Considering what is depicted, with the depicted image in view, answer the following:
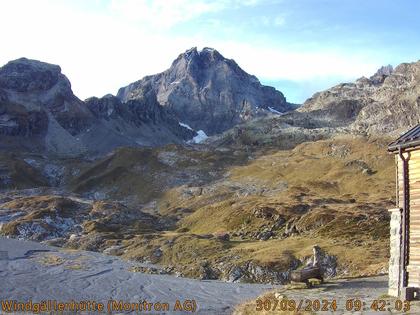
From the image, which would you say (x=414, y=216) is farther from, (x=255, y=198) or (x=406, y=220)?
(x=255, y=198)

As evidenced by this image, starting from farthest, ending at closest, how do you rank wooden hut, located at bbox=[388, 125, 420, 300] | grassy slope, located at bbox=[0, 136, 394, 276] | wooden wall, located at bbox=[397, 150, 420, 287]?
grassy slope, located at bbox=[0, 136, 394, 276] < wooden hut, located at bbox=[388, 125, 420, 300] < wooden wall, located at bbox=[397, 150, 420, 287]

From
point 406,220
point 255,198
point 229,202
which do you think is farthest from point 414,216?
point 255,198

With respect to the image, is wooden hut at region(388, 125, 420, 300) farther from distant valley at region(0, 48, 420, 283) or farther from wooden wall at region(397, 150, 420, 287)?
distant valley at region(0, 48, 420, 283)

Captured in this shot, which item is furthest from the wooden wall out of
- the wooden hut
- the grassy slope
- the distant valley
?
the grassy slope

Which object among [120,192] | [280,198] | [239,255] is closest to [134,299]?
[239,255]

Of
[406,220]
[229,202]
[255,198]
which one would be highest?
[406,220]

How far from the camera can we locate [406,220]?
27.0m

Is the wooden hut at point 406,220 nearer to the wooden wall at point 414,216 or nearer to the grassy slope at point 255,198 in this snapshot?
the wooden wall at point 414,216

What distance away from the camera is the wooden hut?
26438mm

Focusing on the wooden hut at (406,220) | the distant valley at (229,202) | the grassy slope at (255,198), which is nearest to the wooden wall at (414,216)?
the wooden hut at (406,220)

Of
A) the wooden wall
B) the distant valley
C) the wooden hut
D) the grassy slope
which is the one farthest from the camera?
the grassy slope

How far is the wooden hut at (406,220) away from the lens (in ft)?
86.7

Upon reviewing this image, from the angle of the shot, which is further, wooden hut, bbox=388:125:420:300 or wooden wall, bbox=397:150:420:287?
wooden hut, bbox=388:125:420:300

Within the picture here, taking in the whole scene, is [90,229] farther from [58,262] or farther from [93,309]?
[93,309]
